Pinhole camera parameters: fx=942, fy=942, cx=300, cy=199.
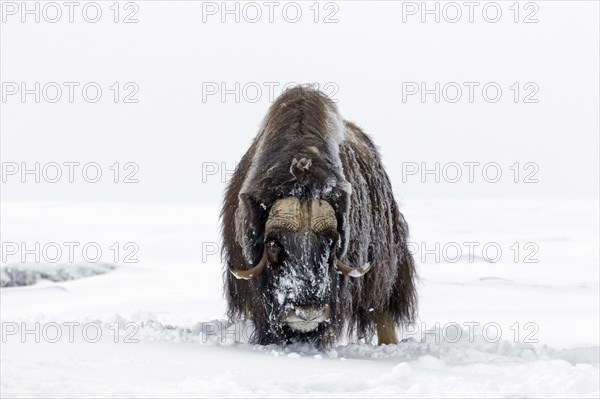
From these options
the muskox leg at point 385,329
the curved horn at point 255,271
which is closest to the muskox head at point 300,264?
the curved horn at point 255,271

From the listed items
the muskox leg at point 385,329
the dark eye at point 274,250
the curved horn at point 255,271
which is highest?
the dark eye at point 274,250

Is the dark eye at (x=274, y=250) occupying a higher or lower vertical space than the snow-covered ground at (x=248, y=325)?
higher

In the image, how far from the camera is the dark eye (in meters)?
4.66

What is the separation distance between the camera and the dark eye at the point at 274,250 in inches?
184

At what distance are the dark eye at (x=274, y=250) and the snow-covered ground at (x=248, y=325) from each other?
46 centimetres

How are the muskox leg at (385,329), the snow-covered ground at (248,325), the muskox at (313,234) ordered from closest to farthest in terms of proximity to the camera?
the snow-covered ground at (248,325) < the muskox at (313,234) < the muskox leg at (385,329)

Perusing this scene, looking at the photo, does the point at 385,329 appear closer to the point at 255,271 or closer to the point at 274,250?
the point at 255,271

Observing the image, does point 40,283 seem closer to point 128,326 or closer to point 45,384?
point 128,326

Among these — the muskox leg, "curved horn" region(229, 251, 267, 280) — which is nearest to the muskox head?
"curved horn" region(229, 251, 267, 280)

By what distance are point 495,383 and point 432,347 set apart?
4.54 ft

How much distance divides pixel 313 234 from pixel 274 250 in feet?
0.72

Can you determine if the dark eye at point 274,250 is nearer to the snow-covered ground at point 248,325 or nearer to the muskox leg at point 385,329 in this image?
the snow-covered ground at point 248,325

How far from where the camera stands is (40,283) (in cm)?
1114

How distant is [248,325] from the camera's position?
5.39 m
